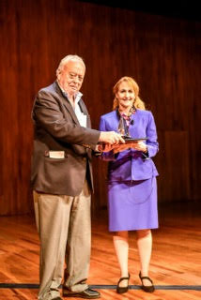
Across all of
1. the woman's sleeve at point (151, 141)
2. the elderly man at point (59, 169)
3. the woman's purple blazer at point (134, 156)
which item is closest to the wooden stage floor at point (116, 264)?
the elderly man at point (59, 169)

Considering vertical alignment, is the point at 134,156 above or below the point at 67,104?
below

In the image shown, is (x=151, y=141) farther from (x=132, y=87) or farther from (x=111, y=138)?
(x=111, y=138)

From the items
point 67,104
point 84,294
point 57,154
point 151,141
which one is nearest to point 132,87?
point 151,141

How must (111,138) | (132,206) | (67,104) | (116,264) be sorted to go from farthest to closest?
(116,264)
(132,206)
(67,104)
(111,138)

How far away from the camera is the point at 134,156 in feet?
8.29

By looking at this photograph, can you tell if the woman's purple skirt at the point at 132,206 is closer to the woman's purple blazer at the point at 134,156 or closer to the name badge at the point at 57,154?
the woman's purple blazer at the point at 134,156

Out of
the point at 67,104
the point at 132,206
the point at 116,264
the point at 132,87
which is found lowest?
the point at 116,264

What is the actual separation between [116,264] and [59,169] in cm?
127

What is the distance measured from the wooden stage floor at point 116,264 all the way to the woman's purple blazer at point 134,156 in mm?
684

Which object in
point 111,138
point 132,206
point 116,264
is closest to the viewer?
point 111,138

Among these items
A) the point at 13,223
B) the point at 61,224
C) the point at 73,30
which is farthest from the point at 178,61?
the point at 61,224

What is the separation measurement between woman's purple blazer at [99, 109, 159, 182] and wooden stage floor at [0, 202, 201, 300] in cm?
68

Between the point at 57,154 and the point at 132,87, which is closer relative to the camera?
the point at 57,154

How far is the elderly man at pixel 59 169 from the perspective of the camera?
7.26ft
